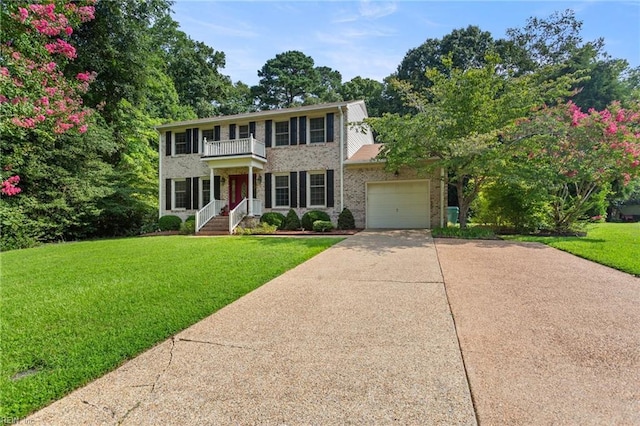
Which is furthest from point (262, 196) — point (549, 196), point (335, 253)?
point (549, 196)

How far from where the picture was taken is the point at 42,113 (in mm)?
9625

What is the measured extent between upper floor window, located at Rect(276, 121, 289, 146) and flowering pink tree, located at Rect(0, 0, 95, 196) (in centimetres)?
792

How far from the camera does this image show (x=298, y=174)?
1480 cm

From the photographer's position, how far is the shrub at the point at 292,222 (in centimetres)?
1409

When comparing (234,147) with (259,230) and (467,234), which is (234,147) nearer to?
(259,230)

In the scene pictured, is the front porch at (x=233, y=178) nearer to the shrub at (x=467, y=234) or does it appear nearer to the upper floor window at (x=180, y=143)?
the upper floor window at (x=180, y=143)

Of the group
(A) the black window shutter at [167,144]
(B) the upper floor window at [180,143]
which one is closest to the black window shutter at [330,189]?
(B) the upper floor window at [180,143]

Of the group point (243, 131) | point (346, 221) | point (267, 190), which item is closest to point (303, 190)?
point (267, 190)

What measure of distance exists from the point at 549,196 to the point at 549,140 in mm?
1841

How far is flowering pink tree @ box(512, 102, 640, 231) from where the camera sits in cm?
970

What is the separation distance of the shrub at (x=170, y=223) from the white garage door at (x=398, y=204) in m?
9.39

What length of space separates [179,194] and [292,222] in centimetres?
683

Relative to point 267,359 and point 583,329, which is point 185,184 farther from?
point 583,329

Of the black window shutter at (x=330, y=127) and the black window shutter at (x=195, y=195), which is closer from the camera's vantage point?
the black window shutter at (x=330, y=127)
